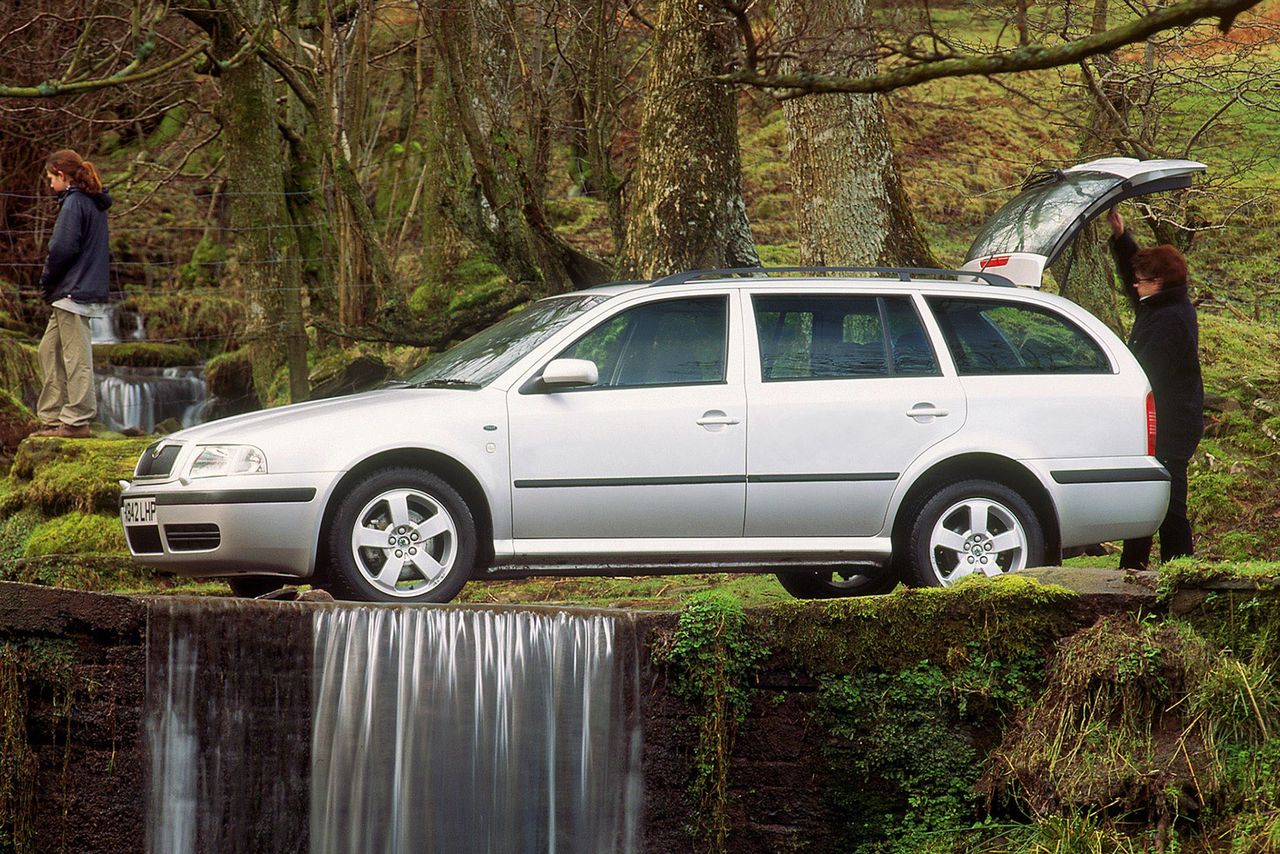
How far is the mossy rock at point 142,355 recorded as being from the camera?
811 inches

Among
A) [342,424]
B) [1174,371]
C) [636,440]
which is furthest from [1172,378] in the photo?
[342,424]

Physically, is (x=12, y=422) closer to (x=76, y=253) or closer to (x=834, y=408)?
(x=76, y=253)

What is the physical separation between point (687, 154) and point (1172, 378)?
422 cm

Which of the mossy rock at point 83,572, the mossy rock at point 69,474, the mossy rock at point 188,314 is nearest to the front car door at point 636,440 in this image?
the mossy rock at point 83,572

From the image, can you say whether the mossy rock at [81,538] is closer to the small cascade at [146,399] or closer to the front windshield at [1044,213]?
the front windshield at [1044,213]

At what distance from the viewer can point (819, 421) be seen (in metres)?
7.74

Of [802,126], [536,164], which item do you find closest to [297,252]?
[536,164]

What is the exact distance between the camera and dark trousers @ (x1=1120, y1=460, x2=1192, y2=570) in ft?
27.8

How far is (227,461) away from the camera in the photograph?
23.1 ft

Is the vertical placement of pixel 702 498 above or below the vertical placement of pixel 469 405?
below

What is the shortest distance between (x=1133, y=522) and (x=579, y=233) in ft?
46.8

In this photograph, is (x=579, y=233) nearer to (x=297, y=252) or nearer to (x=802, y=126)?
(x=297, y=252)

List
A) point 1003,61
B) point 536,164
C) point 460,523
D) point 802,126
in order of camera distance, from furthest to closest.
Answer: point 536,164
point 802,126
point 460,523
point 1003,61

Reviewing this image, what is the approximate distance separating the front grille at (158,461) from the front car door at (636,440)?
65.9 inches
